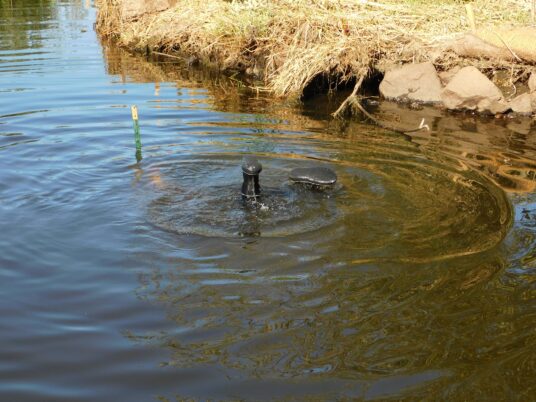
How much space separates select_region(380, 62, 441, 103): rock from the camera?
10867 mm

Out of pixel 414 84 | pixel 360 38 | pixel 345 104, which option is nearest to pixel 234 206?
pixel 345 104

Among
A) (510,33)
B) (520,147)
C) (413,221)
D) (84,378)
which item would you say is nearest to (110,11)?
(510,33)

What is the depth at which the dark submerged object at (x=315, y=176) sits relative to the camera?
653cm

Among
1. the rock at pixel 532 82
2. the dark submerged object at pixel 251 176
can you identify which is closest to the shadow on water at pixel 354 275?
the dark submerged object at pixel 251 176

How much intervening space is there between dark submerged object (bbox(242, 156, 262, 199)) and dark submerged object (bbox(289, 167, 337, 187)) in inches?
22.0

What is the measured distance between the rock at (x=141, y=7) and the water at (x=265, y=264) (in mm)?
8661

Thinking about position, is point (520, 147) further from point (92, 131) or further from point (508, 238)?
point (92, 131)

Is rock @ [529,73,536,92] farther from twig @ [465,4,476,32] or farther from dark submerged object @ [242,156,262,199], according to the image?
dark submerged object @ [242,156,262,199]

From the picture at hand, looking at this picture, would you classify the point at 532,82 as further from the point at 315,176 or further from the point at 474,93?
the point at 315,176

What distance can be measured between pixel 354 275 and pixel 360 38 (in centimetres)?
729

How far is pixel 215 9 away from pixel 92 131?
635 centimetres

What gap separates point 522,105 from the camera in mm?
10031

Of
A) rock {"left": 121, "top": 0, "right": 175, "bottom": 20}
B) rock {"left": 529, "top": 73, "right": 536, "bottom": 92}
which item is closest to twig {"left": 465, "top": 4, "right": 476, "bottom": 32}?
rock {"left": 529, "top": 73, "right": 536, "bottom": 92}

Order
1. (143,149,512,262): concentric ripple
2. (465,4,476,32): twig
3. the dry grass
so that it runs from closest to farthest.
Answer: (143,149,512,262): concentric ripple < (465,4,476,32): twig < the dry grass
